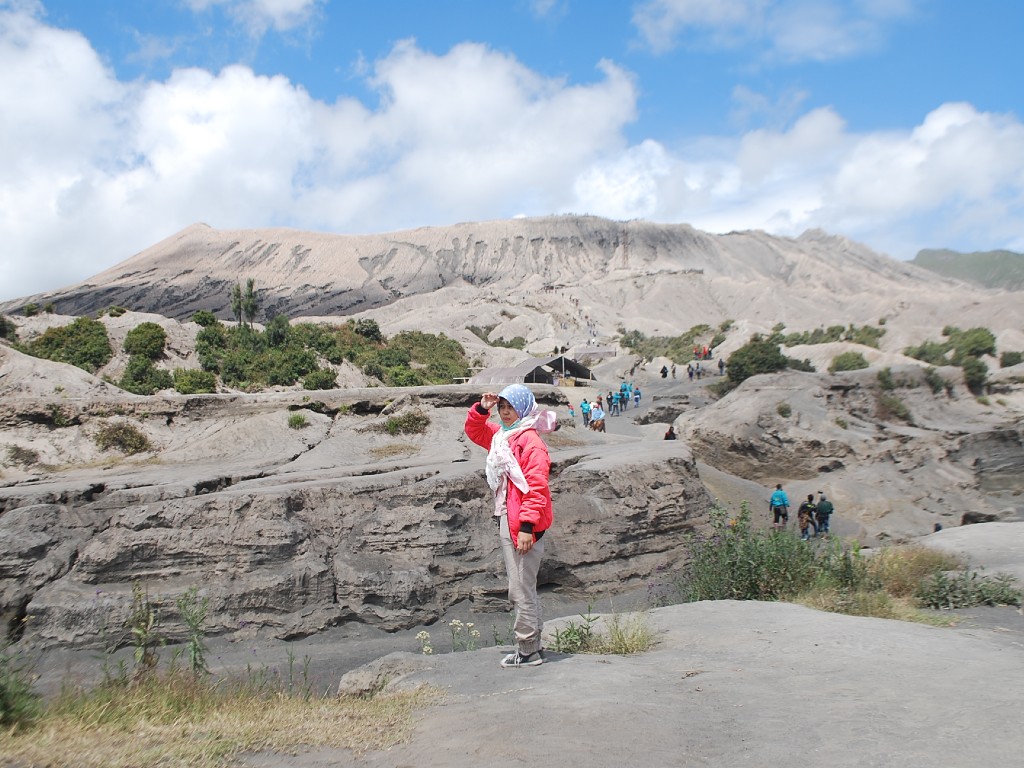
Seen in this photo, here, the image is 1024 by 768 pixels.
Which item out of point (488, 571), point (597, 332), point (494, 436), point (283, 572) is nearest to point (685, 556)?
point (488, 571)

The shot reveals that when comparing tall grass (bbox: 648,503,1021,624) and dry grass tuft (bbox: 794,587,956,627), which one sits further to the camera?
tall grass (bbox: 648,503,1021,624)

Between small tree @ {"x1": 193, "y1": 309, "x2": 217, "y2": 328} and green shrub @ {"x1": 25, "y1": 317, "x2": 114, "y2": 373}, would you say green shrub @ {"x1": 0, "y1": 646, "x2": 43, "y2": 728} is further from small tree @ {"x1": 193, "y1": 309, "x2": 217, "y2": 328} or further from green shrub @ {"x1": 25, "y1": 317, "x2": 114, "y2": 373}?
small tree @ {"x1": 193, "y1": 309, "x2": 217, "y2": 328}

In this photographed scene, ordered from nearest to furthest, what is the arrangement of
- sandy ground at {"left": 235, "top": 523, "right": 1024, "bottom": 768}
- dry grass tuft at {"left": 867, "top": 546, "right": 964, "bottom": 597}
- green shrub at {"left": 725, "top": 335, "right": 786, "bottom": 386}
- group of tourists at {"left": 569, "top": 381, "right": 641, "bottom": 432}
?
sandy ground at {"left": 235, "top": 523, "right": 1024, "bottom": 768} → dry grass tuft at {"left": 867, "top": 546, "right": 964, "bottom": 597} → group of tourists at {"left": 569, "top": 381, "right": 641, "bottom": 432} → green shrub at {"left": 725, "top": 335, "right": 786, "bottom": 386}

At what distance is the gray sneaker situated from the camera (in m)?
4.76

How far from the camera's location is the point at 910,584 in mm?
7535

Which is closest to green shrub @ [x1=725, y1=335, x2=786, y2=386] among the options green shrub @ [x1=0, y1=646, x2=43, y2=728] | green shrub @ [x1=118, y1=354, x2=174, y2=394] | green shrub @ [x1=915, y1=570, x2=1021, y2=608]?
green shrub @ [x1=118, y1=354, x2=174, y2=394]

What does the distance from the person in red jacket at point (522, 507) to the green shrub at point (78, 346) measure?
26574mm

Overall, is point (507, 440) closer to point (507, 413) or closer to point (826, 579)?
point (507, 413)

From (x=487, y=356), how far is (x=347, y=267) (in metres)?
72.4

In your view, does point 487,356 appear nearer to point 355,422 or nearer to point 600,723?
point 355,422

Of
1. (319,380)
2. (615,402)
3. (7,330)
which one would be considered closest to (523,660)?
(319,380)

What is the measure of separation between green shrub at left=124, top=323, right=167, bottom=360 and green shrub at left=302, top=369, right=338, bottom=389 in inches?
221

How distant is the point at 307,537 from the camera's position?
9125mm

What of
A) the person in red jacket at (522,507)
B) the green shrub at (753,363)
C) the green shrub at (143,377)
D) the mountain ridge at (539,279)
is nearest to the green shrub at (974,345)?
the green shrub at (753,363)
